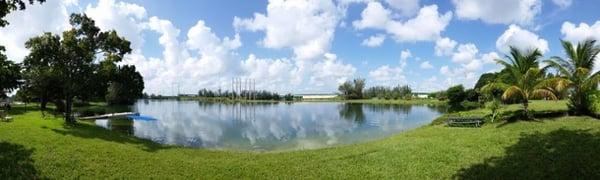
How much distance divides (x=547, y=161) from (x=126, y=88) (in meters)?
90.9

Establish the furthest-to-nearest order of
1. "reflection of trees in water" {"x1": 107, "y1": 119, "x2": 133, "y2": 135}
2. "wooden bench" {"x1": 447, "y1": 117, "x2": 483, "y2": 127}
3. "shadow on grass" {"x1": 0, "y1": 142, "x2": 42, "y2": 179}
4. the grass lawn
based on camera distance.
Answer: "reflection of trees in water" {"x1": 107, "y1": 119, "x2": 133, "y2": 135} < "wooden bench" {"x1": 447, "y1": 117, "x2": 483, "y2": 127} < the grass lawn < "shadow on grass" {"x1": 0, "y1": 142, "x2": 42, "y2": 179}

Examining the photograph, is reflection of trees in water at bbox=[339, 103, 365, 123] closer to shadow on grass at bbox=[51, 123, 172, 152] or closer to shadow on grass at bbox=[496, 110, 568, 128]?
shadow on grass at bbox=[496, 110, 568, 128]

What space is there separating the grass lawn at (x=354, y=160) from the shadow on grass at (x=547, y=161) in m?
0.02

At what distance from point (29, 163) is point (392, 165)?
10345 mm

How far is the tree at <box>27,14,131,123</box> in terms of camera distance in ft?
81.0

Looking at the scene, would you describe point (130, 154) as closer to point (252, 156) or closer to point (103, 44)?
point (252, 156)

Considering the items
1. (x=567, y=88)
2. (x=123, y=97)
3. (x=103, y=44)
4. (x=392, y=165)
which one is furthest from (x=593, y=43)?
(x=123, y=97)

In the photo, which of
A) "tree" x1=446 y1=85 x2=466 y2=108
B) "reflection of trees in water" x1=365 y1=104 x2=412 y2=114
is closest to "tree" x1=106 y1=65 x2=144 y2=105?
"reflection of trees in water" x1=365 y1=104 x2=412 y2=114

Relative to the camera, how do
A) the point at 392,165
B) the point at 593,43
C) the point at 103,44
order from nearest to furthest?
1. the point at 392,165
2. the point at 593,43
3. the point at 103,44

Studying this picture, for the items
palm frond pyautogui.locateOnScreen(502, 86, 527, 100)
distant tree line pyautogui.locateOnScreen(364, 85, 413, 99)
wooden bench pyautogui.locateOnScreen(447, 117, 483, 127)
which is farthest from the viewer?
distant tree line pyautogui.locateOnScreen(364, 85, 413, 99)

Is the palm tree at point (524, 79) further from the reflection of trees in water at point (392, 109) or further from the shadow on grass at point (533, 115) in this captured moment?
the reflection of trees in water at point (392, 109)

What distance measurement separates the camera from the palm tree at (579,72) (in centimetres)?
1792

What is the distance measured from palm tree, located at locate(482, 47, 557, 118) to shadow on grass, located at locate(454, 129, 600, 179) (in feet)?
20.7

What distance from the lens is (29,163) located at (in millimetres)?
11258
